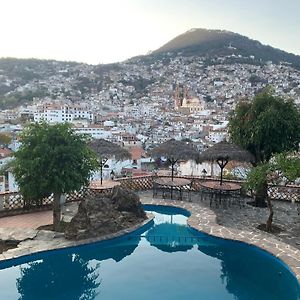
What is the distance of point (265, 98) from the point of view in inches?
507

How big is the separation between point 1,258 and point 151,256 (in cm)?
379

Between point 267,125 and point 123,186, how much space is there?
6121 mm

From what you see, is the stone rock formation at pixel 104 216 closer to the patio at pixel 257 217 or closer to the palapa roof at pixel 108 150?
the patio at pixel 257 217

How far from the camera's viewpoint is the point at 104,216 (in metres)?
10.7

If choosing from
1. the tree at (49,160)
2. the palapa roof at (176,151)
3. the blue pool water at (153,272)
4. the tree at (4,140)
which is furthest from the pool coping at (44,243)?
the tree at (4,140)

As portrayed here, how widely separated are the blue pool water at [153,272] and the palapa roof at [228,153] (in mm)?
3473

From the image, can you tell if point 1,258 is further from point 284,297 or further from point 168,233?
point 284,297

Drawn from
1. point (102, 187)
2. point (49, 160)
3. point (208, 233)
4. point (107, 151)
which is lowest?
point (208, 233)

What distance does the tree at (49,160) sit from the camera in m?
9.98

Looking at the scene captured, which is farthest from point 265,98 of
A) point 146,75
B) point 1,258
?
point 146,75

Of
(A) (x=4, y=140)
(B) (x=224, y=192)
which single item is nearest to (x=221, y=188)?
(B) (x=224, y=192)

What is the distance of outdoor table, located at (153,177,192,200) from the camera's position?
48.0 ft

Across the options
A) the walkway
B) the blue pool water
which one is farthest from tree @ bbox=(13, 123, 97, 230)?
the blue pool water

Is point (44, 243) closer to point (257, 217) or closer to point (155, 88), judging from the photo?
point (257, 217)
